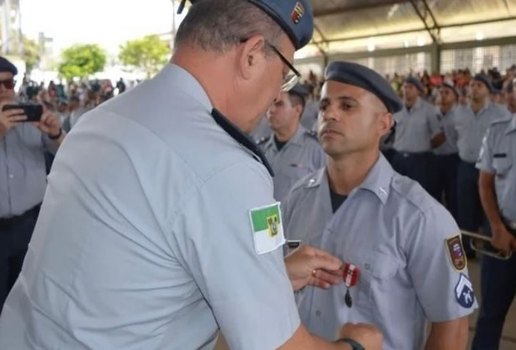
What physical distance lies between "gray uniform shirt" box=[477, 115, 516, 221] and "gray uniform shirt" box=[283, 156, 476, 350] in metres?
1.89

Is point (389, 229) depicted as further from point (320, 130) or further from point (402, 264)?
point (320, 130)

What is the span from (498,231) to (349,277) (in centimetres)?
207

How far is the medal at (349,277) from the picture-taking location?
1.96 meters

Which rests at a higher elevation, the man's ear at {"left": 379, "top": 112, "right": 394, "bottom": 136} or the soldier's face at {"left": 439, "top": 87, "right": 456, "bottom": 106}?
the man's ear at {"left": 379, "top": 112, "right": 394, "bottom": 136}

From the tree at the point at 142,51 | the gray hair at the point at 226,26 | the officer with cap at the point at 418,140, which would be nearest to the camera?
the gray hair at the point at 226,26

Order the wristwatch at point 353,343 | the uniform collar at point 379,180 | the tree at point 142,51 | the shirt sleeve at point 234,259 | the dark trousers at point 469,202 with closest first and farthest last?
the shirt sleeve at point 234,259, the wristwatch at point 353,343, the uniform collar at point 379,180, the dark trousers at point 469,202, the tree at point 142,51

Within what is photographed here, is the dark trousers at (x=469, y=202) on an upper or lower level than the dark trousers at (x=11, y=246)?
lower

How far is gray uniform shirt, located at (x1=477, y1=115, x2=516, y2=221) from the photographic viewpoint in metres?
3.70

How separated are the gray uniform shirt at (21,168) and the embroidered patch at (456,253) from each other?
110 inches

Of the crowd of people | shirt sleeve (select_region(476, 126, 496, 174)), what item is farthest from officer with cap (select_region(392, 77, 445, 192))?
the crowd of people

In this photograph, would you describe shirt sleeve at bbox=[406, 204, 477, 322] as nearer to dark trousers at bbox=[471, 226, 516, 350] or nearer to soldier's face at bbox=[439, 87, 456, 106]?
dark trousers at bbox=[471, 226, 516, 350]

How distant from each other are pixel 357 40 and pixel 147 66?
18832mm

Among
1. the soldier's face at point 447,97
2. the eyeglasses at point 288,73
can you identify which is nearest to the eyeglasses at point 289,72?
the eyeglasses at point 288,73

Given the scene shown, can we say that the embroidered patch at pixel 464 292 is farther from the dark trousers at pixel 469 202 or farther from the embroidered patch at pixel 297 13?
the dark trousers at pixel 469 202
